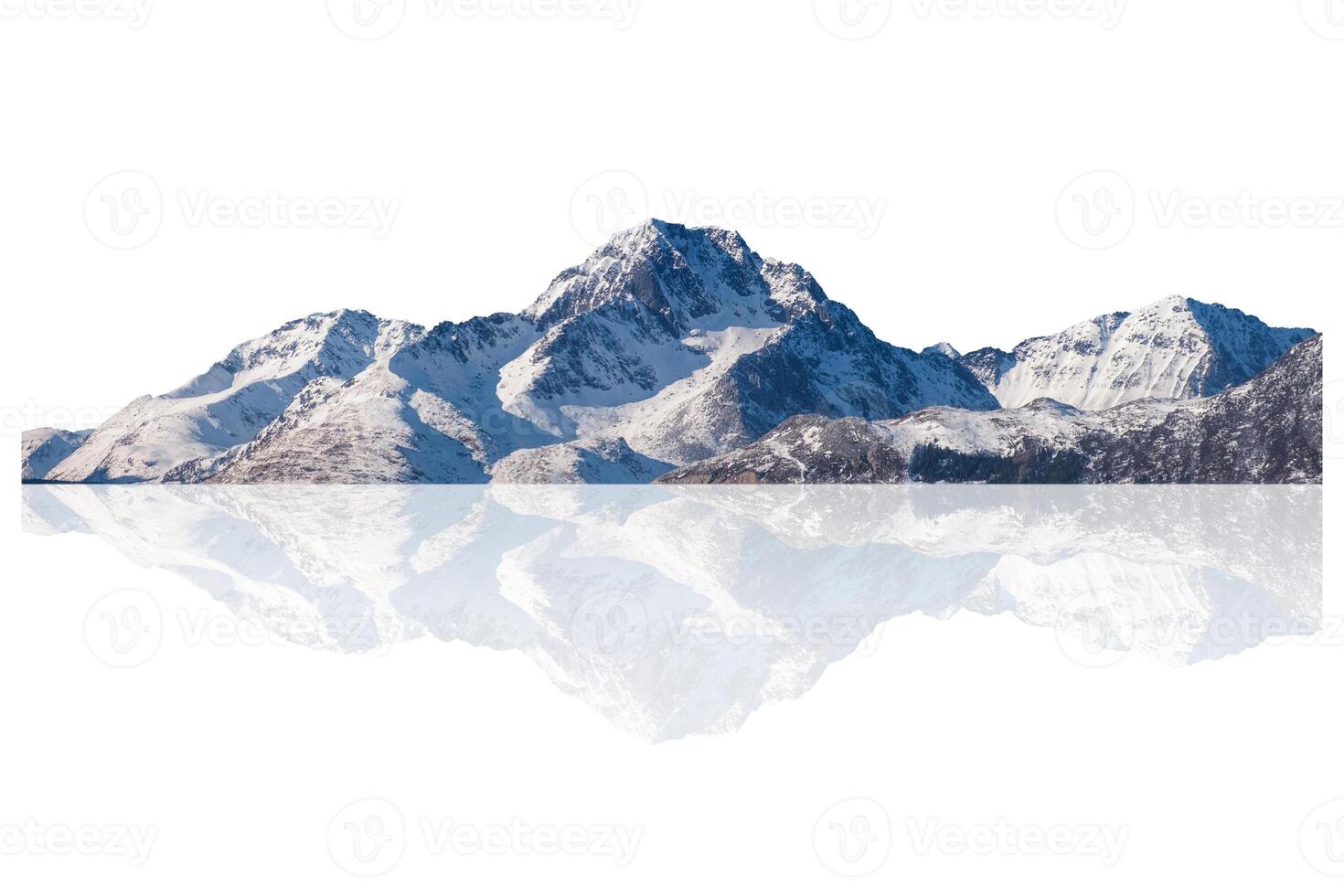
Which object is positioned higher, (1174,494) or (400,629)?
(1174,494)

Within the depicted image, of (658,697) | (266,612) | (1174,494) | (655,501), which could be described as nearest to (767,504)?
(655,501)

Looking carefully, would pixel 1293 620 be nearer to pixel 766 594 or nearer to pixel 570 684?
pixel 766 594

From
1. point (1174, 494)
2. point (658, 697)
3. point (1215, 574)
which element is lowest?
point (658, 697)

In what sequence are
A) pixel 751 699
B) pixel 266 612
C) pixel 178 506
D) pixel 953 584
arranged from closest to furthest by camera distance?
pixel 751 699, pixel 266 612, pixel 953 584, pixel 178 506

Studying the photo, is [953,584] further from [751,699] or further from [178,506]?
[178,506]

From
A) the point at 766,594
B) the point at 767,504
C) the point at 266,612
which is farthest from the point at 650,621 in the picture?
the point at 767,504

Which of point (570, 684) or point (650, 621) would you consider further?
point (650, 621)

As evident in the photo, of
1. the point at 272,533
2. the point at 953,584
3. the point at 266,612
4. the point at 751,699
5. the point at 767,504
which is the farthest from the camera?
the point at 767,504
